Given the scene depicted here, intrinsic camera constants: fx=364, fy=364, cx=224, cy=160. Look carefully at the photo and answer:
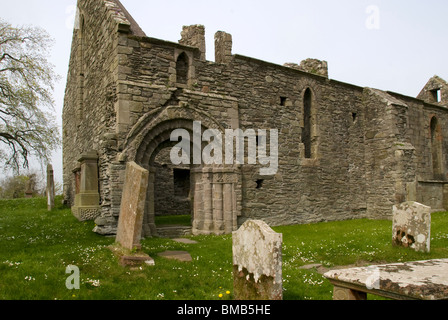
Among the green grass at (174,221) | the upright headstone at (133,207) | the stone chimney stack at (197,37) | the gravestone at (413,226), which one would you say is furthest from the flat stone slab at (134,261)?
the stone chimney stack at (197,37)

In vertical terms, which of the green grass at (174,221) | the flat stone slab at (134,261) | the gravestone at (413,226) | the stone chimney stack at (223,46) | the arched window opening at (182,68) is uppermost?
the stone chimney stack at (223,46)

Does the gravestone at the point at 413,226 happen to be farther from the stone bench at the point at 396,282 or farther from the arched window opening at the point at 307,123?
the arched window opening at the point at 307,123

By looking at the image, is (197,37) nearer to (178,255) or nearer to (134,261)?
(178,255)

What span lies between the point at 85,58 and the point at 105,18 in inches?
131

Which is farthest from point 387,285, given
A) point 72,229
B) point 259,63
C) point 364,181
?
point 364,181

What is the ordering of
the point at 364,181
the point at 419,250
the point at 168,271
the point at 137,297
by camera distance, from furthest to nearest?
1. the point at 364,181
2. the point at 419,250
3. the point at 168,271
4. the point at 137,297

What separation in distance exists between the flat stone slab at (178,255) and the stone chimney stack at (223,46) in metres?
6.45

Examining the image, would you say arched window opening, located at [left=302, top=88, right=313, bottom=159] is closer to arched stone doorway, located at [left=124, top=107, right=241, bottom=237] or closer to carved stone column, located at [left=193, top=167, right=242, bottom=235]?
arched stone doorway, located at [left=124, top=107, right=241, bottom=237]

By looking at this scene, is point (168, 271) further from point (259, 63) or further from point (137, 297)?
point (259, 63)

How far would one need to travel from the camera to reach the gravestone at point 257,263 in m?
4.11

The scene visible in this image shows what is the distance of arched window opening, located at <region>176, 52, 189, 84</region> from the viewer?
420 inches

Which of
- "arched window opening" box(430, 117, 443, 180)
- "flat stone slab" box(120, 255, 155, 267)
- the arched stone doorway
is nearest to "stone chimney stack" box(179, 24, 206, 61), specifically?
the arched stone doorway

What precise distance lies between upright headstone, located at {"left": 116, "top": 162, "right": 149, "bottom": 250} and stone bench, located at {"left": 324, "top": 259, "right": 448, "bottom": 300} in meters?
3.65

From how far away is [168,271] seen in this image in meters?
5.85
